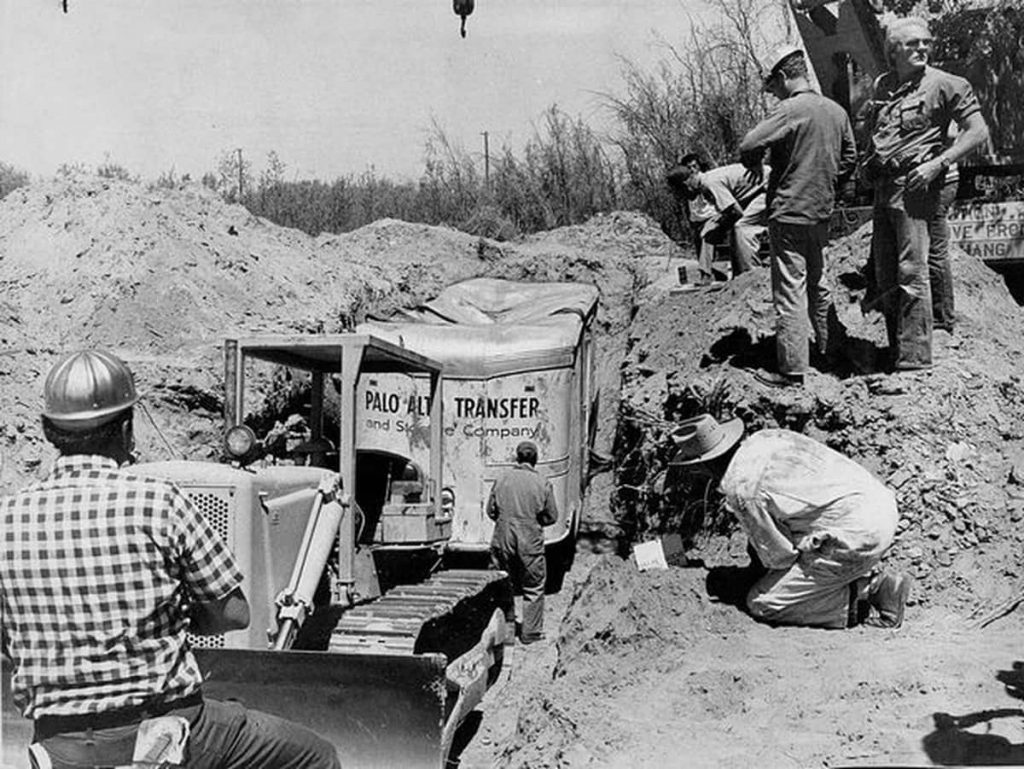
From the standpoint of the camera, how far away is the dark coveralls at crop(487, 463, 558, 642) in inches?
346

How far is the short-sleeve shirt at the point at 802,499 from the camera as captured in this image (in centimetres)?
595

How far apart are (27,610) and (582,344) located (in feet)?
26.9

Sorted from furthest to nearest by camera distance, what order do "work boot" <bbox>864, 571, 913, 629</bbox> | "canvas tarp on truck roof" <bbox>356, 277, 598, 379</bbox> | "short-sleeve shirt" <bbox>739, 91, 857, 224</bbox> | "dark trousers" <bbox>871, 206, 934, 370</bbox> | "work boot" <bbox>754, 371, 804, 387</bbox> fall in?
1. "canvas tarp on truck roof" <bbox>356, 277, 598, 379</bbox>
2. "work boot" <bbox>754, 371, 804, 387</bbox>
3. "short-sleeve shirt" <bbox>739, 91, 857, 224</bbox>
4. "dark trousers" <bbox>871, 206, 934, 370</bbox>
5. "work boot" <bbox>864, 571, 913, 629</bbox>

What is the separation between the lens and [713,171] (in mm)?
10914

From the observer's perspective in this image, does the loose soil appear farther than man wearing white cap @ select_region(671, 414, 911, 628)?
No

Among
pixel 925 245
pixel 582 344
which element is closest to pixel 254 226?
pixel 582 344

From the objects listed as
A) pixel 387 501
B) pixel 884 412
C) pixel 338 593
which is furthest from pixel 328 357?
pixel 884 412

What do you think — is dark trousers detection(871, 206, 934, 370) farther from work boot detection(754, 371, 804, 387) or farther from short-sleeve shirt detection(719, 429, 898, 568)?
short-sleeve shirt detection(719, 429, 898, 568)

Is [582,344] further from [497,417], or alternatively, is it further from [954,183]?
[954,183]

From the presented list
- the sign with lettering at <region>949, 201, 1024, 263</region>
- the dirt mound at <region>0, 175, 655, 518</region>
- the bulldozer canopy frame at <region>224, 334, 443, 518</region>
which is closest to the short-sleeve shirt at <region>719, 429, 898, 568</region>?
the bulldozer canopy frame at <region>224, 334, 443, 518</region>

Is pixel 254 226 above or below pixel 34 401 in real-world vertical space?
above

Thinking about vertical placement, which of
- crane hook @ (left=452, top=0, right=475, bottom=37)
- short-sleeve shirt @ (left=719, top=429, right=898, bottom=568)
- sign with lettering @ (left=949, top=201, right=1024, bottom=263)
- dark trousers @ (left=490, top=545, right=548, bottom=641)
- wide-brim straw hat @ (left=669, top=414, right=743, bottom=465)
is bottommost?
dark trousers @ (left=490, top=545, right=548, bottom=641)

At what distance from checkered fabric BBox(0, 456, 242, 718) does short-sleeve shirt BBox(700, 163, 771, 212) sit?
28.1 ft

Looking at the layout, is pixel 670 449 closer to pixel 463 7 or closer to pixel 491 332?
pixel 491 332
